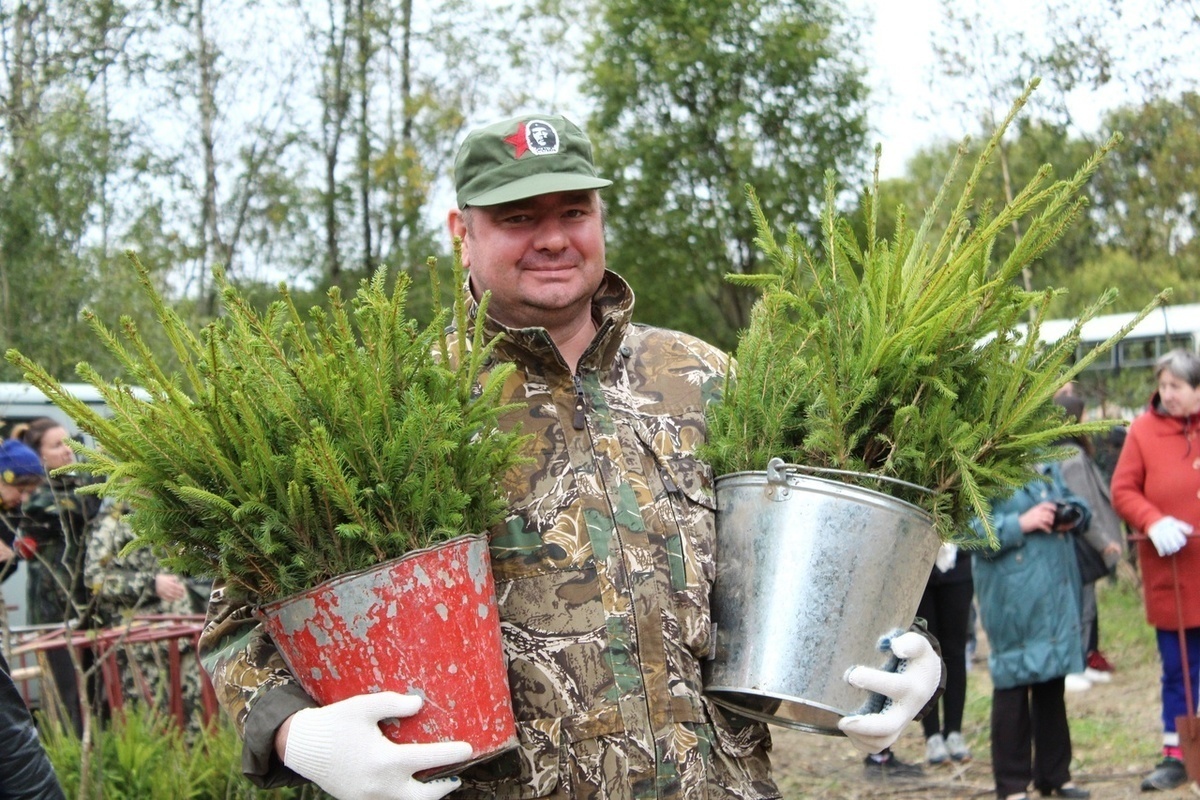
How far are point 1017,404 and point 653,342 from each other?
2.54 feet

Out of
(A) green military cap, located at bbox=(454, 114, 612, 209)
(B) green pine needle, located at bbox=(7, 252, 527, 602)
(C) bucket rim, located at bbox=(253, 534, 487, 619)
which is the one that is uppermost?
(A) green military cap, located at bbox=(454, 114, 612, 209)

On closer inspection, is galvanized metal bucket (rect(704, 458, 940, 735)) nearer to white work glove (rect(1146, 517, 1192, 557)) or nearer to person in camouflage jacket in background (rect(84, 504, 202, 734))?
person in camouflage jacket in background (rect(84, 504, 202, 734))

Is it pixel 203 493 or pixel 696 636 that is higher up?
pixel 203 493

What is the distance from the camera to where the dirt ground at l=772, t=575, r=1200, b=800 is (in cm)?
593

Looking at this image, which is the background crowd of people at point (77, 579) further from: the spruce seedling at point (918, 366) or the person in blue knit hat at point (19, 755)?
the spruce seedling at point (918, 366)

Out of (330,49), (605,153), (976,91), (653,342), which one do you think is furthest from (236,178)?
(653,342)

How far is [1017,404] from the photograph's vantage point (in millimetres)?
2303

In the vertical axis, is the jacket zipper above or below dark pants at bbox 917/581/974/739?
above

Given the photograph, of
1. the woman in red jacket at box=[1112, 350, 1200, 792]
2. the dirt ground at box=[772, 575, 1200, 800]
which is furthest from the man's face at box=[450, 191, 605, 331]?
the woman in red jacket at box=[1112, 350, 1200, 792]

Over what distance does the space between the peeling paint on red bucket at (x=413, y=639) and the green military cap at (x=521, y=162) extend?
726 mm

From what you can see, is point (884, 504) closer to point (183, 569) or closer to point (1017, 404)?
point (1017, 404)

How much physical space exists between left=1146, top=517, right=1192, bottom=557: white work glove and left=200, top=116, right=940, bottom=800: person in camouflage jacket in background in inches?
147

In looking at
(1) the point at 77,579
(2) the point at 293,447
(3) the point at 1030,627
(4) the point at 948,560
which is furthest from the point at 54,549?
(2) the point at 293,447

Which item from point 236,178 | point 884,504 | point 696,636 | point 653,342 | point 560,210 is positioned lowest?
point 696,636
